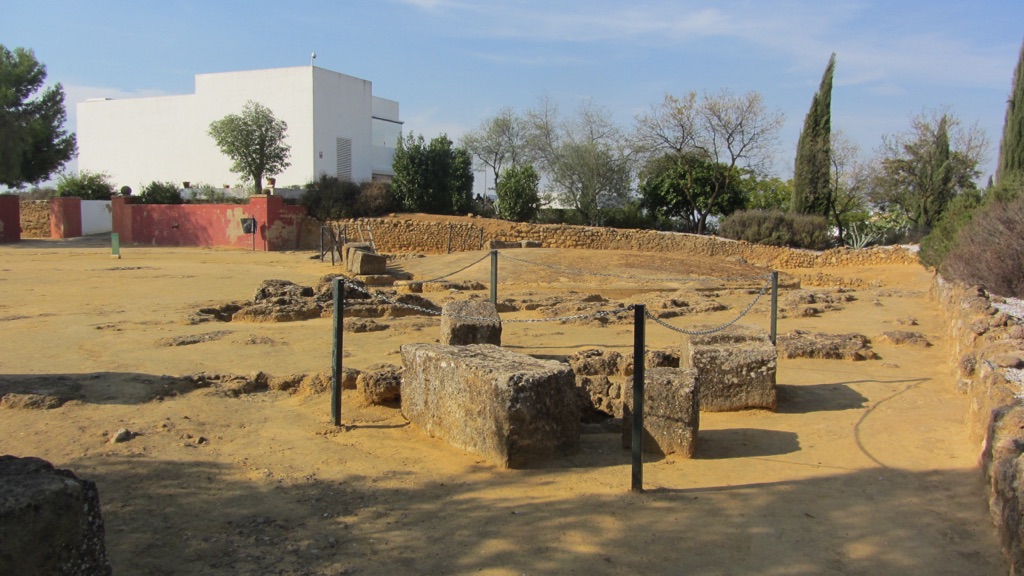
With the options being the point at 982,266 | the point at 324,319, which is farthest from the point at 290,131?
the point at 982,266

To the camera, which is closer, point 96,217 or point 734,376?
point 734,376

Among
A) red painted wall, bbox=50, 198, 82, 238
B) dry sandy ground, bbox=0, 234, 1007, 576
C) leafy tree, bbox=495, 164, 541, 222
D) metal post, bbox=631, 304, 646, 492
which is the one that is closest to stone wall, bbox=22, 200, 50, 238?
red painted wall, bbox=50, 198, 82, 238

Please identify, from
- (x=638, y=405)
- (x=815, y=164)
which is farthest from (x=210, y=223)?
(x=638, y=405)

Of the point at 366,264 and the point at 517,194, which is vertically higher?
the point at 517,194

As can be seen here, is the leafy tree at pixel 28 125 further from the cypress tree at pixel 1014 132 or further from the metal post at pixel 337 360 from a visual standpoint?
the cypress tree at pixel 1014 132

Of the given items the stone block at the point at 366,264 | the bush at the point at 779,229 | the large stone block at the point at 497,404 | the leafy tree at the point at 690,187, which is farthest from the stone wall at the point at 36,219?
the large stone block at the point at 497,404

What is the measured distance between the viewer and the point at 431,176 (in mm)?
34594

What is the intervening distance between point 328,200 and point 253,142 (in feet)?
23.3

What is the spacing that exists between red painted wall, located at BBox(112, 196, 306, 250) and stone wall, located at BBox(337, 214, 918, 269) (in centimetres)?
233

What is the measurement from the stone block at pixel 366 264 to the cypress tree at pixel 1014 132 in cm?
1876

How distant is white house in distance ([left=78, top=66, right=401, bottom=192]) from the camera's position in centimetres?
4294

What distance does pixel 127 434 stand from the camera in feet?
18.8

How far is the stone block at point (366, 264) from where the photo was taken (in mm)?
19812

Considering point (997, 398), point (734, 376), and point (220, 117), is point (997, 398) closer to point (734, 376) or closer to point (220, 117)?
point (734, 376)
